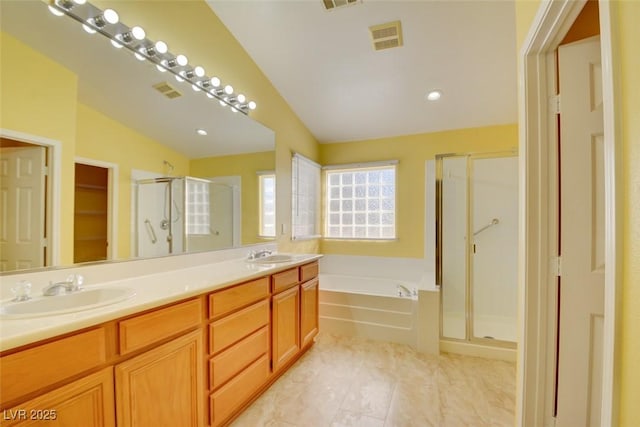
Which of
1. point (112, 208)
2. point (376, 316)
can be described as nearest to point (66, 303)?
point (112, 208)

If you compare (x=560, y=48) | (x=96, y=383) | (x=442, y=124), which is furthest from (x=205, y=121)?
(x=442, y=124)

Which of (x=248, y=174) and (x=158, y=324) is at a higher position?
(x=248, y=174)

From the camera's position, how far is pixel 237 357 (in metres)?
1.65

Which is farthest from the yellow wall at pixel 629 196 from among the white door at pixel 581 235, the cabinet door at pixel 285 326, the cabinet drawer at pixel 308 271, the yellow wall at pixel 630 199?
the cabinet drawer at pixel 308 271

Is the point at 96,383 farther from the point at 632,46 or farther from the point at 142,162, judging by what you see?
the point at 632,46

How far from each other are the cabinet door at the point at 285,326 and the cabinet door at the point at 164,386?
67cm

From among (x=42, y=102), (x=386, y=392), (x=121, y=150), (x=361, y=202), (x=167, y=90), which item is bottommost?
(x=386, y=392)

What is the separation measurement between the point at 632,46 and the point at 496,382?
2332 millimetres

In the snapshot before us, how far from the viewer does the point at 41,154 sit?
4.20 feet

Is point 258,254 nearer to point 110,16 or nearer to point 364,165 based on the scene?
point 110,16

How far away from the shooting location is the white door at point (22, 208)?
1147 millimetres

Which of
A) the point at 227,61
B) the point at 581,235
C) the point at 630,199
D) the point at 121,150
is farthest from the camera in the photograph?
the point at 227,61

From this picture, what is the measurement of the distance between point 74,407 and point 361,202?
340 cm

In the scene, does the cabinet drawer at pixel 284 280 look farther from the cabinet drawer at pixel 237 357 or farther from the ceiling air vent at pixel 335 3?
the ceiling air vent at pixel 335 3
